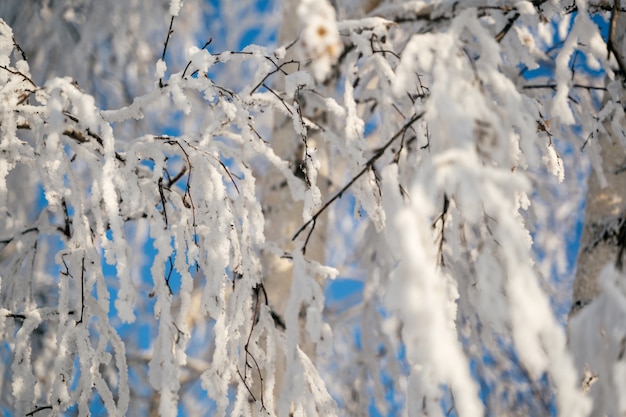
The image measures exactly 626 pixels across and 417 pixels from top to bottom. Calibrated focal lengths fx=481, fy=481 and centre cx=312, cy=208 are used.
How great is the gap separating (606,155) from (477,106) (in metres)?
1.93

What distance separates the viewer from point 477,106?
2.52 feet

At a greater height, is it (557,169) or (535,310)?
(557,169)

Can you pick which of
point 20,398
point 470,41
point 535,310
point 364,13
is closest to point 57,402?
point 20,398

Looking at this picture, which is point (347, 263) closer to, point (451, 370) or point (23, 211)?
point (23, 211)

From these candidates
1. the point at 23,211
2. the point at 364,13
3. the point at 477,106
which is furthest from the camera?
the point at 23,211

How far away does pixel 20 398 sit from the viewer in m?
1.35

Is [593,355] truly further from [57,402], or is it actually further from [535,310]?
[57,402]

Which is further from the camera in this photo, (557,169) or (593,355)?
(557,169)

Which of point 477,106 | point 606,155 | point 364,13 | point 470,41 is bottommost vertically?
point 477,106

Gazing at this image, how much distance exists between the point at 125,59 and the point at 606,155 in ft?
10.1

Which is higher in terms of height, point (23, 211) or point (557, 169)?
point (23, 211)

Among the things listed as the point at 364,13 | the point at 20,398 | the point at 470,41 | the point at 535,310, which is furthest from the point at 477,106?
the point at 364,13

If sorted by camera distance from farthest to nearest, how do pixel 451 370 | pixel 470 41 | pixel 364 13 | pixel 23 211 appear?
pixel 23 211, pixel 364 13, pixel 470 41, pixel 451 370

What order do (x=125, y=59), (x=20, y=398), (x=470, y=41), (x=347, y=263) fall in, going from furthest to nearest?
(x=347, y=263)
(x=125, y=59)
(x=470, y=41)
(x=20, y=398)
